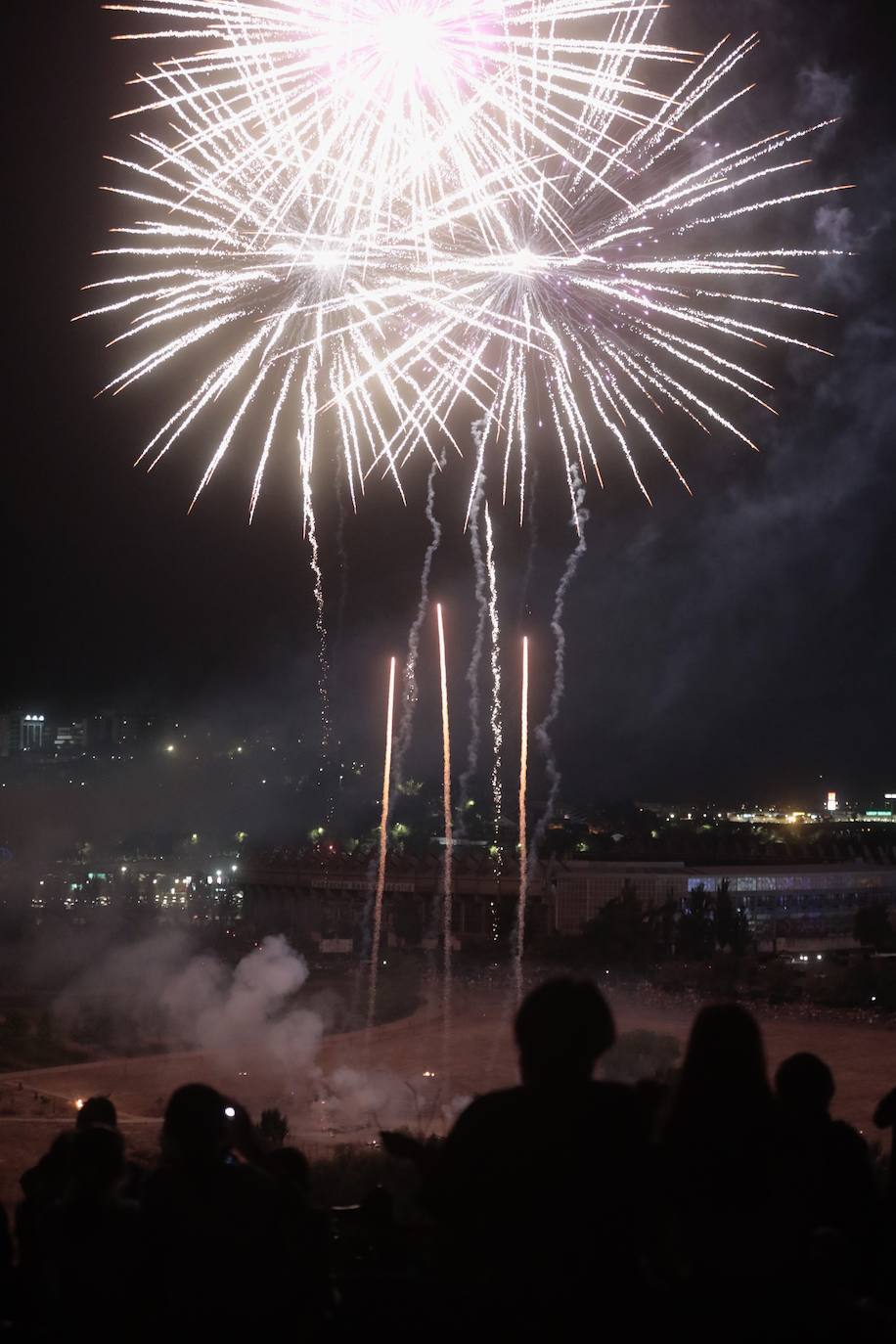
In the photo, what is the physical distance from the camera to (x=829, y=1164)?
4.16 meters

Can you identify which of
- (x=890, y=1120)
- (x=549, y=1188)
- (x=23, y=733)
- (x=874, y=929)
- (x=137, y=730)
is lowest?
(x=874, y=929)

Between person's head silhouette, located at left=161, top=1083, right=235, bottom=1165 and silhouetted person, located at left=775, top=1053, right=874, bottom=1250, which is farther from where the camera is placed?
silhouetted person, located at left=775, top=1053, right=874, bottom=1250

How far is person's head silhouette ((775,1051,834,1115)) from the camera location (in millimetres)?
4406

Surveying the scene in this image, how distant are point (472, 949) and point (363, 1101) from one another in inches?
856

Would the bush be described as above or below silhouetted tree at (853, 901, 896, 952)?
below

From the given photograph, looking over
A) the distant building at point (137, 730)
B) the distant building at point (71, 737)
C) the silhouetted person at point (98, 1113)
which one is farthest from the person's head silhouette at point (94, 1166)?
the distant building at point (71, 737)

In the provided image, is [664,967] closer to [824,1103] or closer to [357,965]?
[357,965]

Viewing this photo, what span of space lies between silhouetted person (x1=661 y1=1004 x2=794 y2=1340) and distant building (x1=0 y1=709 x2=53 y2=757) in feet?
400

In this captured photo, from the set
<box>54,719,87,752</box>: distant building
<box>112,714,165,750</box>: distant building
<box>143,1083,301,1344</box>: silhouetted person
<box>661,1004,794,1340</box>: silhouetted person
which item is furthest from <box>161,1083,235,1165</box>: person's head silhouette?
<box>54,719,87,752</box>: distant building

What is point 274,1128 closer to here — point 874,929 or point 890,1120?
point 890,1120

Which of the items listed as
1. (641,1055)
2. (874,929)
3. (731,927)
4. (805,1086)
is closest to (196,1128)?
(805,1086)

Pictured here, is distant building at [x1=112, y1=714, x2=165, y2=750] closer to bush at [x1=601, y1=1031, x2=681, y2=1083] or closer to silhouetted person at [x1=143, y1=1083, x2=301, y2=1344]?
bush at [x1=601, y1=1031, x2=681, y2=1083]

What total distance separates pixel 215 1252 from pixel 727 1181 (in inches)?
52.8

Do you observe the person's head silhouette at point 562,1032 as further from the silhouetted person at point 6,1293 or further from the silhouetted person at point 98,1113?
the silhouetted person at point 98,1113
